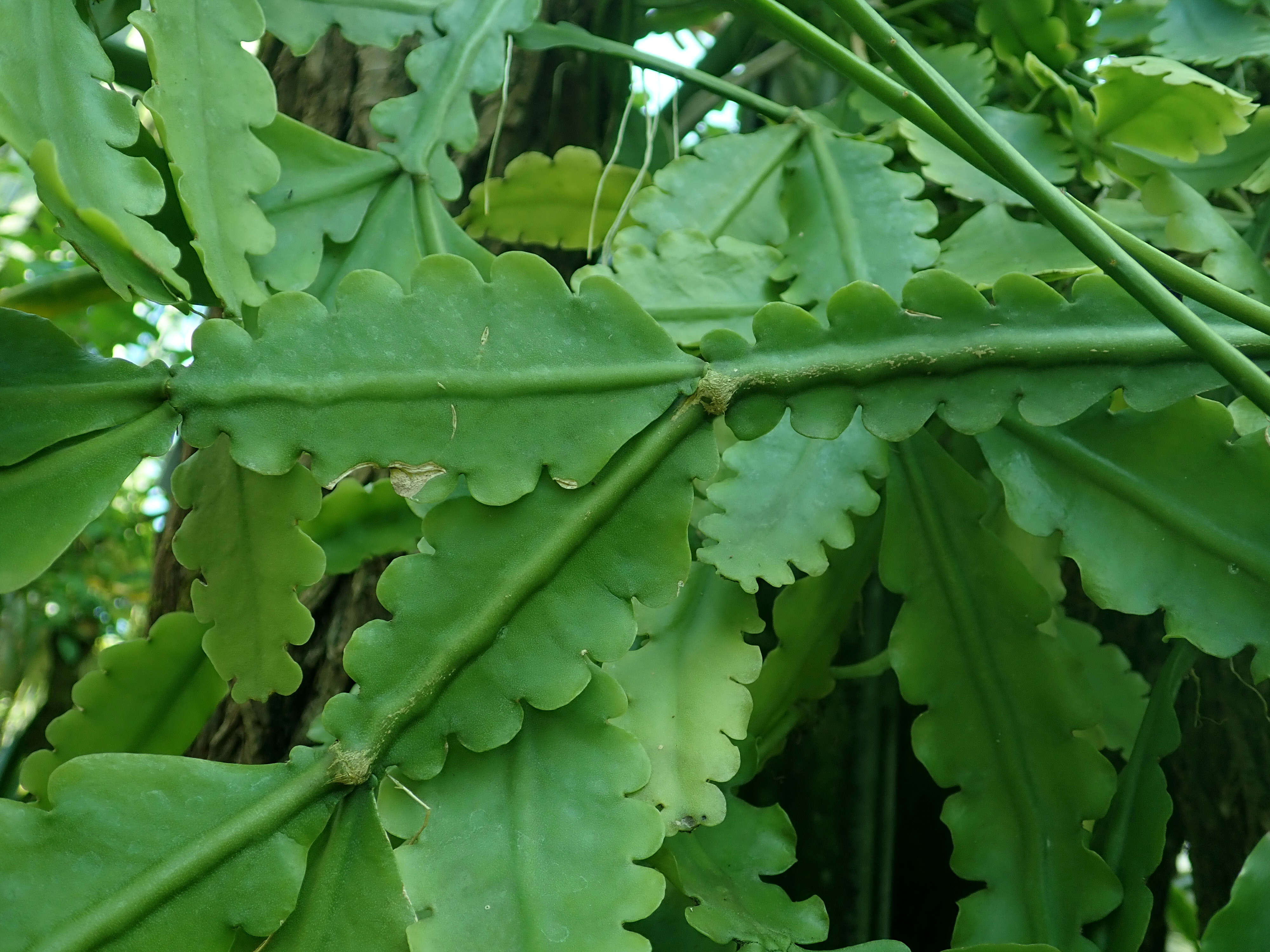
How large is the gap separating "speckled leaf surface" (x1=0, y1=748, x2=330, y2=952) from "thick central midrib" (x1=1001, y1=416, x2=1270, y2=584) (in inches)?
14.9

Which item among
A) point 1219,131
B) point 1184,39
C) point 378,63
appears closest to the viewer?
point 1219,131

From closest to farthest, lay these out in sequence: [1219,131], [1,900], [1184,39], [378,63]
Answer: [1,900] < [1219,131] < [1184,39] < [378,63]

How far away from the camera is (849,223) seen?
1.98 ft

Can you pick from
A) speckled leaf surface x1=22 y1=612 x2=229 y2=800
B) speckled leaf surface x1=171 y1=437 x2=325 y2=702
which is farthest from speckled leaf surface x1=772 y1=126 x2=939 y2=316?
speckled leaf surface x1=22 y1=612 x2=229 y2=800

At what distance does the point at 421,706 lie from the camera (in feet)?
1.31

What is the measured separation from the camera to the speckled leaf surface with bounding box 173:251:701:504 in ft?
1.33

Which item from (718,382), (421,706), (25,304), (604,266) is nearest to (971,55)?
(604,266)

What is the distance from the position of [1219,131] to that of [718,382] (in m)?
0.42

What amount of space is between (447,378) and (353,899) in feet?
0.73

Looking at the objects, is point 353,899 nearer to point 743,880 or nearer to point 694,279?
point 743,880

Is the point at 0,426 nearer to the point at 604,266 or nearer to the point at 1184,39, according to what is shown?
the point at 604,266

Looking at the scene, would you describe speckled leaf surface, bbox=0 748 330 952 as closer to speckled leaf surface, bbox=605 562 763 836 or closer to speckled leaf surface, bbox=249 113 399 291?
speckled leaf surface, bbox=605 562 763 836

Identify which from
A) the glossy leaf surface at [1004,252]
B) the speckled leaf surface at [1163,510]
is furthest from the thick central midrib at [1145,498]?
the glossy leaf surface at [1004,252]

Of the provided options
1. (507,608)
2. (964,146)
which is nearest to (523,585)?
(507,608)
